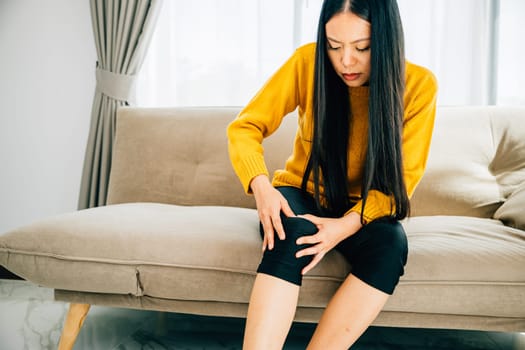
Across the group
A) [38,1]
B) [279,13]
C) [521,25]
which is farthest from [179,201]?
[521,25]

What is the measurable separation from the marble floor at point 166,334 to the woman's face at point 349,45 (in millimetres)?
926

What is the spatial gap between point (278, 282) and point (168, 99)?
163cm

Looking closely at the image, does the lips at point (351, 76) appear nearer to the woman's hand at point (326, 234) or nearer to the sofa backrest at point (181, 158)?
the woman's hand at point (326, 234)

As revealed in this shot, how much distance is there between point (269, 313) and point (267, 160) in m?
0.90

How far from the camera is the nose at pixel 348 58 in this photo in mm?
971

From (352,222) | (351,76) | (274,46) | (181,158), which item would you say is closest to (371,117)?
(351,76)

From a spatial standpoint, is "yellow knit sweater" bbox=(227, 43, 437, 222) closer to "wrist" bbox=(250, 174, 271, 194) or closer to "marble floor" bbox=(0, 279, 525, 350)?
"wrist" bbox=(250, 174, 271, 194)

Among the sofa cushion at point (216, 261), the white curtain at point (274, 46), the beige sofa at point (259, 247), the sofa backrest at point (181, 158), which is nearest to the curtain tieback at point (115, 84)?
the white curtain at point (274, 46)

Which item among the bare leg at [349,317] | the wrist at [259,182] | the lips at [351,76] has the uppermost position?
the lips at [351,76]

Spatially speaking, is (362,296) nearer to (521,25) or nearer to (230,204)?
(230,204)

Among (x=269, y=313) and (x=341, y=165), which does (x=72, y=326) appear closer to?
(x=269, y=313)

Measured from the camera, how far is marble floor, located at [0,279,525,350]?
4.68ft

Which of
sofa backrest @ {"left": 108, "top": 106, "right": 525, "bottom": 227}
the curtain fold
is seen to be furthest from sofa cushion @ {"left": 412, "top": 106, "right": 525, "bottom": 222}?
the curtain fold

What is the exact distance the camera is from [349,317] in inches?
35.5
